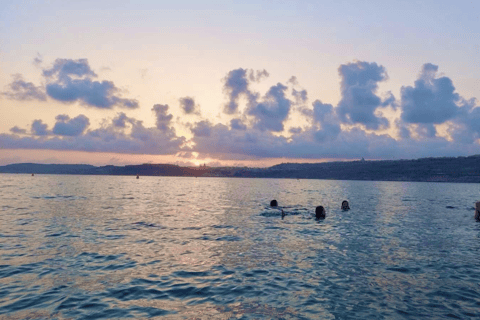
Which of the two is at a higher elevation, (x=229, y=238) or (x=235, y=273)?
(x=235, y=273)

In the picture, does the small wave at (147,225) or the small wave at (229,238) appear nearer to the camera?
the small wave at (229,238)

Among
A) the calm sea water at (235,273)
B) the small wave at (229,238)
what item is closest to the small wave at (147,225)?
the calm sea water at (235,273)

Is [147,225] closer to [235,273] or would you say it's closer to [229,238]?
[229,238]

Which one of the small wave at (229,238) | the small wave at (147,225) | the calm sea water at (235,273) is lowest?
the small wave at (147,225)

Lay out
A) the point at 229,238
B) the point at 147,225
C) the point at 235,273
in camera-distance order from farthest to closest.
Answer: the point at 147,225 → the point at 229,238 → the point at 235,273

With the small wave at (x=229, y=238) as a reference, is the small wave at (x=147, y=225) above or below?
below

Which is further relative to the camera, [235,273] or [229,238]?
[229,238]

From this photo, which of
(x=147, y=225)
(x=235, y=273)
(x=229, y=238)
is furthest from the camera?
(x=147, y=225)

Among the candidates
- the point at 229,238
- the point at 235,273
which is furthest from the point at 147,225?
the point at 235,273

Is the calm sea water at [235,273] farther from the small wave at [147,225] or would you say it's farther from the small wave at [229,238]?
the small wave at [147,225]

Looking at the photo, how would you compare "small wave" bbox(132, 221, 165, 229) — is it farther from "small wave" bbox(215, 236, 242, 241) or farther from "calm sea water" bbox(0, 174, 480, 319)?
"small wave" bbox(215, 236, 242, 241)

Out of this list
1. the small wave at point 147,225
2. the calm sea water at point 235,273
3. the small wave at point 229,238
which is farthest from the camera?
the small wave at point 147,225

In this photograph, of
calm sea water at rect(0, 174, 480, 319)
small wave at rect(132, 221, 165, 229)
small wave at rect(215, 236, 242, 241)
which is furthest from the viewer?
small wave at rect(132, 221, 165, 229)

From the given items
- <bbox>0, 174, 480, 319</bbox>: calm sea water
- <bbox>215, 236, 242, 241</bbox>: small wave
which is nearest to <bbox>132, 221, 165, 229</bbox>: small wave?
<bbox>0, 174, 480, 319</bbox>: calm sea water
